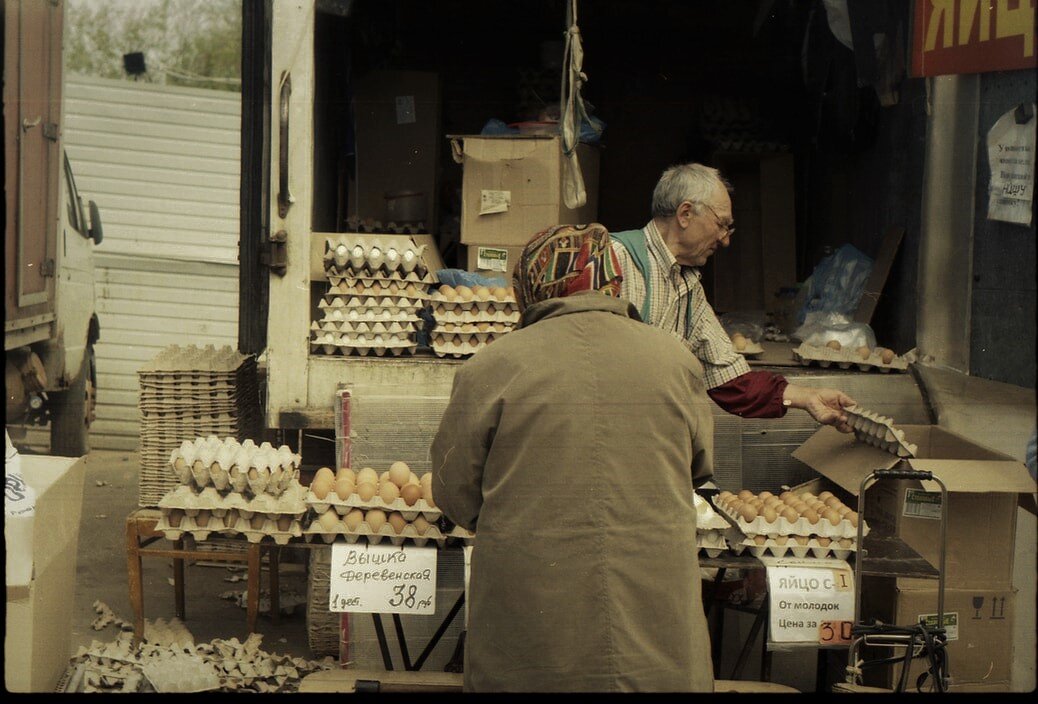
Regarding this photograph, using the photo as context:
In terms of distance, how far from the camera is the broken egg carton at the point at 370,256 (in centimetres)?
501

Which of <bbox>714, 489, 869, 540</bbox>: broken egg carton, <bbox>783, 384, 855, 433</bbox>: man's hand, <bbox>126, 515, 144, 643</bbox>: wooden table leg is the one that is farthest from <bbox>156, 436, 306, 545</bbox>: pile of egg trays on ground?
<bbox>783, 384, 855, 433</bbox>: man's hand

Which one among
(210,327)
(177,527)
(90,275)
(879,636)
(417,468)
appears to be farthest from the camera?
(210,327)

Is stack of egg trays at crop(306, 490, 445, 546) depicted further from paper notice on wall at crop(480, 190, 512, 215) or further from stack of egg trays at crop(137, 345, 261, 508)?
paper notice on wall at crop(480, 190, 512, 215)

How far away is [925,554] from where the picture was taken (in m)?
4.09

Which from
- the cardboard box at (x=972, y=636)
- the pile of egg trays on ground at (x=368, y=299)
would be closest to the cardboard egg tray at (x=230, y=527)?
the pile of egg trays on ground at (x=368, y=299)

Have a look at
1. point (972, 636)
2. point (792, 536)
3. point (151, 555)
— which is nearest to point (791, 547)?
point (792, 536)

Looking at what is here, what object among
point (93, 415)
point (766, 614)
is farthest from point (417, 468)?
point (93, 415)

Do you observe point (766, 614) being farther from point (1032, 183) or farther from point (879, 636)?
point (1032, 183)

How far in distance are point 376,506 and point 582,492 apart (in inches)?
56.0

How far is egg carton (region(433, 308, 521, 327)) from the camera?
5.04 metres

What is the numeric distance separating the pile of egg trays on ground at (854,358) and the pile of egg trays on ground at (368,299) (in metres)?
1.71

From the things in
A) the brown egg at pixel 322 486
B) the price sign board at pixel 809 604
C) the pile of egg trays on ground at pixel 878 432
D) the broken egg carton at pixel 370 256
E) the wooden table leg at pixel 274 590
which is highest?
the broken egg carton at pixel 370 256

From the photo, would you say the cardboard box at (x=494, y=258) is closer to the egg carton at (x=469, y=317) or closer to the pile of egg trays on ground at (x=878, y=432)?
the egg carton at (x=469, y=317)

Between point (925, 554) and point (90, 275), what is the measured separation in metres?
6.17
